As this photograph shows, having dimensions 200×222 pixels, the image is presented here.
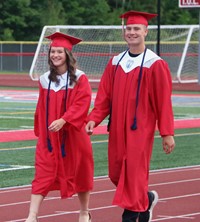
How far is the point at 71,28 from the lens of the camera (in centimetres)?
4066

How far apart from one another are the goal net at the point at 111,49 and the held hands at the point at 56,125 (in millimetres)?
29434

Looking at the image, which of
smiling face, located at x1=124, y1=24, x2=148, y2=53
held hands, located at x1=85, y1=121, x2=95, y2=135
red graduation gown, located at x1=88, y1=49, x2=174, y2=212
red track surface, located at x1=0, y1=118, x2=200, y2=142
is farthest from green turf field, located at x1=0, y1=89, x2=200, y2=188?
smiling face, located at x1=124, y1=24, x2=148, y2=53

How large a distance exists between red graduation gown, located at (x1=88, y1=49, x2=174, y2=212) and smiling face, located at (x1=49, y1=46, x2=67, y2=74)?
77 cm

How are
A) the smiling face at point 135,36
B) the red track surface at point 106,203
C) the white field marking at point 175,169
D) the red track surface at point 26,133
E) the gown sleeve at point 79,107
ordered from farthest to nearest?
the red track surface at point 26,133, the white field marking at point 175,169, the red track surface at point 106,203, the gown sleeve at point 79,107, the smiling face at point 135,36

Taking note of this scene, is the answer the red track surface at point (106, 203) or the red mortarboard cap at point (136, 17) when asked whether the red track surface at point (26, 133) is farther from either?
the red mortarboard cap at point (136, 17)

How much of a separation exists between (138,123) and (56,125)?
2.74 feet

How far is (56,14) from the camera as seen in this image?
185 ft

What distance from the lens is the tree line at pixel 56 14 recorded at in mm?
56781

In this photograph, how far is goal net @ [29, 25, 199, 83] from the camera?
39594mm

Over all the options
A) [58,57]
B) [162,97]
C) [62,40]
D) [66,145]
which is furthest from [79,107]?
[162,97]

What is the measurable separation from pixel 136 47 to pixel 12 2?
4924 centimetres

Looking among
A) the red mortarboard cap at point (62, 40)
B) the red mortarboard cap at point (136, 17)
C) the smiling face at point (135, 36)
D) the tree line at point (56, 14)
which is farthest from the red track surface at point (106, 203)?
the tree line at point (56, 14)

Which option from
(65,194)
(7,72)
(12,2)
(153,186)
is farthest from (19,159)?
(12,2)

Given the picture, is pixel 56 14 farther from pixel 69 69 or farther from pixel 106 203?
pixel 69 69
